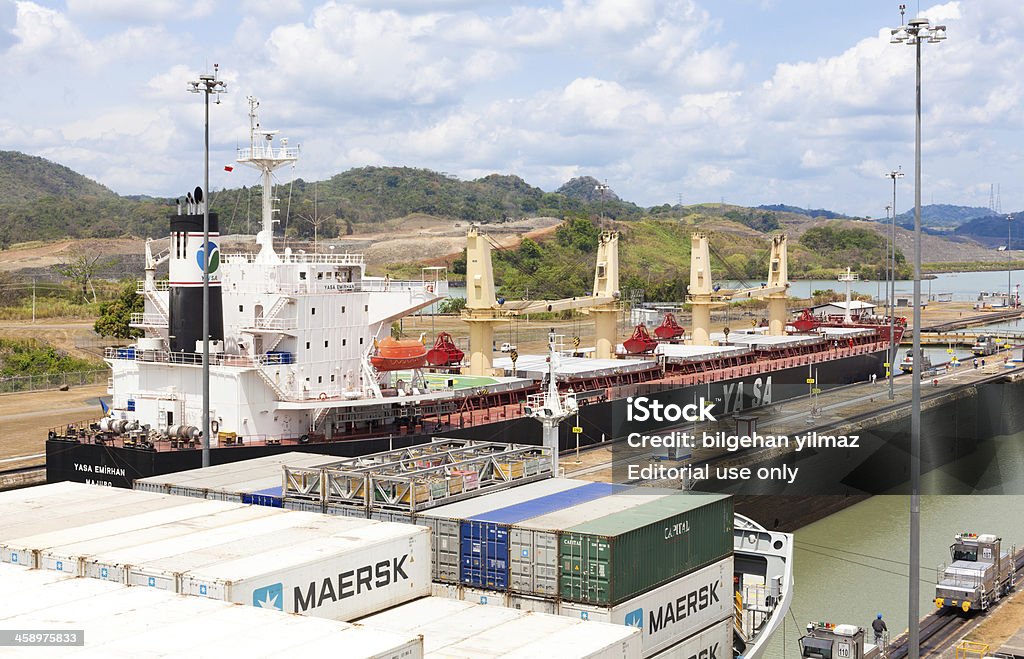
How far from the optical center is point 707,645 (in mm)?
20984

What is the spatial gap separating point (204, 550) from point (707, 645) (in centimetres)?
952

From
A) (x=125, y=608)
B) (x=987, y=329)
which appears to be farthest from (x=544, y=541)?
(x=987, y=329)

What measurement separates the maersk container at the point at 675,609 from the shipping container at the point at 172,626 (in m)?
5.17

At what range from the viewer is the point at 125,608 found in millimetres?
14359

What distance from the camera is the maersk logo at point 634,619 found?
730 inches

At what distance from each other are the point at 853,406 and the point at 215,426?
27852mm

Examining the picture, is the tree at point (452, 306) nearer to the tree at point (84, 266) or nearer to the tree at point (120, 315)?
the tree at point (84, 266)

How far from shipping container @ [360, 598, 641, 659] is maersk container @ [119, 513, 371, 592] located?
1.85 meters

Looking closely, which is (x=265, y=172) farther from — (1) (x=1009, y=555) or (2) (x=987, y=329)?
(2) (x=987, y=329)

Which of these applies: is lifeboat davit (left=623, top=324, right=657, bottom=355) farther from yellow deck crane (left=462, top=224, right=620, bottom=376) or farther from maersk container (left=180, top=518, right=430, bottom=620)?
maersk container (left=180, top=518, right=430, bottom=620)

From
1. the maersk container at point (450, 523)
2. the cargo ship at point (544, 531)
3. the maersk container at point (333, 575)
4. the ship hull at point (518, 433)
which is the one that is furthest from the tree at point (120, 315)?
the maersk container at point (333, 575)

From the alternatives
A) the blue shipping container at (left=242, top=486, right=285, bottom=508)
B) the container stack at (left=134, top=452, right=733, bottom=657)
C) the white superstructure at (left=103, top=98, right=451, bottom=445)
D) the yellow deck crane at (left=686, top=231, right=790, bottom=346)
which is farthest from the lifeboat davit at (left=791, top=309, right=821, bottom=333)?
the blue shipping container at (left=242, top=486, right=285, bottom=508)

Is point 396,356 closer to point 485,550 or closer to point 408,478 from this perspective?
point 408,478

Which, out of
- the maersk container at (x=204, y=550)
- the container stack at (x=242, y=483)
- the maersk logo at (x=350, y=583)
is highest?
the maersk container at (x=204, y=550)
